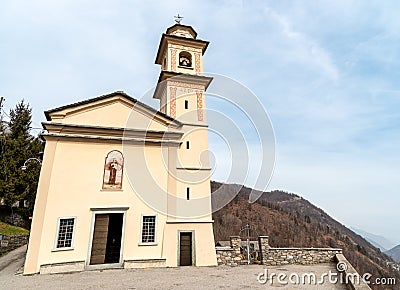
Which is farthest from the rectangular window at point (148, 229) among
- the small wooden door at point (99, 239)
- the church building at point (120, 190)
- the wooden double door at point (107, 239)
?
the small wooden door at point (99, 239)

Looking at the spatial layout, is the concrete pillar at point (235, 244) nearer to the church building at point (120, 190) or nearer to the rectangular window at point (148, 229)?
the church building at point (120, 190)

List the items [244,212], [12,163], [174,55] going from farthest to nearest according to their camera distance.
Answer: [244,212]
[12,163]
[174,55]

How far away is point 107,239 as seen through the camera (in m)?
10.9

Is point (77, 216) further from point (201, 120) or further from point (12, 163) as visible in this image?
point (12, 163)

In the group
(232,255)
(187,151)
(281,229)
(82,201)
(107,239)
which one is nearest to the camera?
(82,201)

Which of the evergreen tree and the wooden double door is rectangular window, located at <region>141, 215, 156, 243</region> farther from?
the evergreen tree

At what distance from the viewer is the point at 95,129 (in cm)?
1142

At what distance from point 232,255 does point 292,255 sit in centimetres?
302

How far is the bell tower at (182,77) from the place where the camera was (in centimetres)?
1357

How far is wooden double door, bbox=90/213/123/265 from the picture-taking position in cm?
1034

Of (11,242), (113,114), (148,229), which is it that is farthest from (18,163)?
(148,229)

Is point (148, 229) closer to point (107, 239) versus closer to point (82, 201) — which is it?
point (107, 239)

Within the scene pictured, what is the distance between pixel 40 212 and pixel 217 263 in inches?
306

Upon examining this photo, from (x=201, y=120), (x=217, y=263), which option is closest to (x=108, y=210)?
(x=217, y=263)
